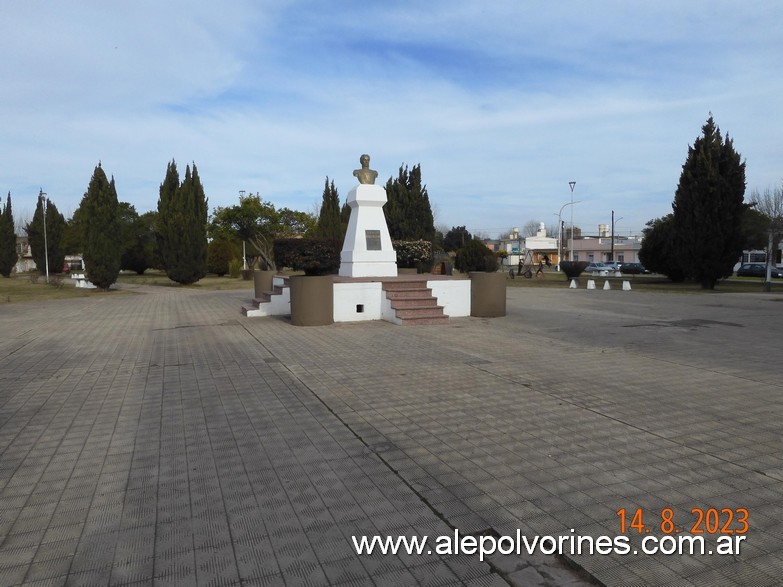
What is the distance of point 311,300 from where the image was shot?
11695 mm

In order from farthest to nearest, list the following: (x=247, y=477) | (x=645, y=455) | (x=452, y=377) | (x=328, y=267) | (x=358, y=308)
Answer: (x=328, y=267) < (x=358, y=308) < (x=452, y=377) < (x=645, y=455) < (x=247, y=477)

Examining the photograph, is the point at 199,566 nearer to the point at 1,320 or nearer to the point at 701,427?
the point at 701,427

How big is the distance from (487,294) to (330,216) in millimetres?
23898

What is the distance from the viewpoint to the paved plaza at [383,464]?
2.60m

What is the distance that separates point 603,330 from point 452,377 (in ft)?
17.9

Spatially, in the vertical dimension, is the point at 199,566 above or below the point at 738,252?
below

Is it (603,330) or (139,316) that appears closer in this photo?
(603,330)

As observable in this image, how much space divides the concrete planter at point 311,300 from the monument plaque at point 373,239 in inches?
120

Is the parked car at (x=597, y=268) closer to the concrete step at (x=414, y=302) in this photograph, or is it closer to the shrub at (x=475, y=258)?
the shrub at (x=475, y=258)

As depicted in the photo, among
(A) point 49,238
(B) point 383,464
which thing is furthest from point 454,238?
(B) point 383,464

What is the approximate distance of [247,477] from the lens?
3.63 m

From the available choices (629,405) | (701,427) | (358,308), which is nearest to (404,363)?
(629,405)

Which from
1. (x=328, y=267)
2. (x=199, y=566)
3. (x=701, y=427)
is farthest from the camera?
(x=328, y=267)

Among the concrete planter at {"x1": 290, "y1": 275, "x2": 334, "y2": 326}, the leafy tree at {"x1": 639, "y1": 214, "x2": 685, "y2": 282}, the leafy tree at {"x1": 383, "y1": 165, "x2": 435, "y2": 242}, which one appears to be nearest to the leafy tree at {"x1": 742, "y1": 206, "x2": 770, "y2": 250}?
the leafy tree at {"x1": 639, "y1": 214, "x2": 685, "y2": 282}
